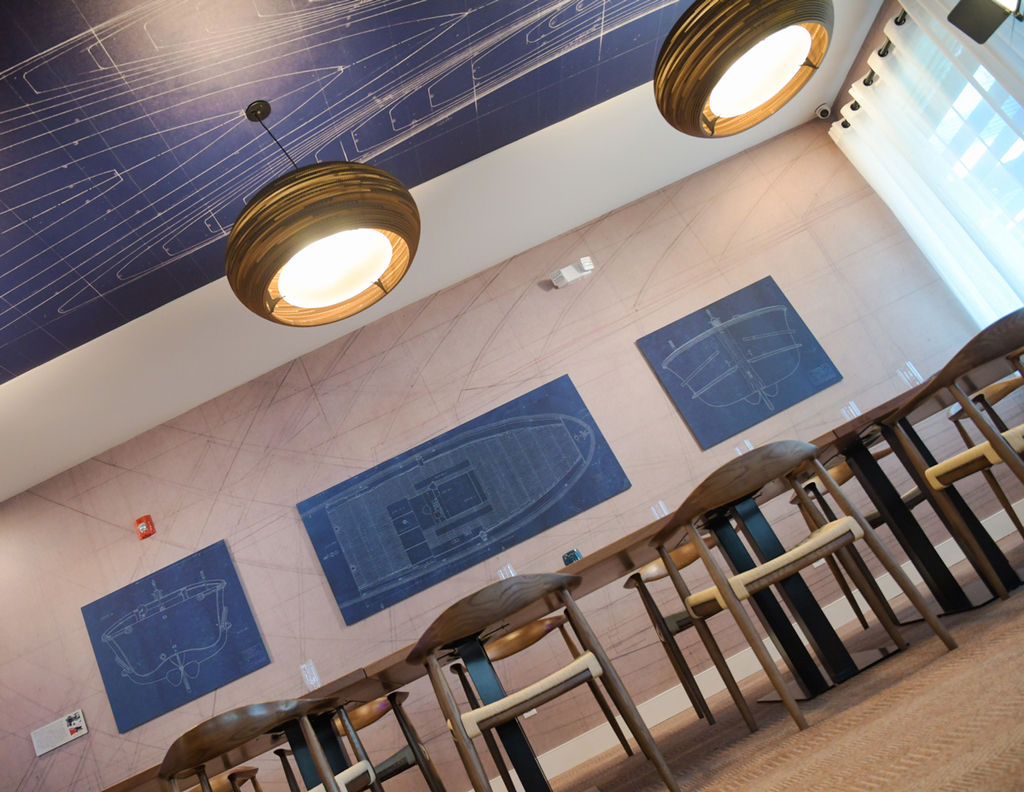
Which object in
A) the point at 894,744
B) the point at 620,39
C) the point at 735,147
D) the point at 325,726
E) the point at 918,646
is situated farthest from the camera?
the point at 735,147

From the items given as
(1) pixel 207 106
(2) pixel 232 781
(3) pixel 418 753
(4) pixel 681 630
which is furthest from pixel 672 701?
(1) pixel 207 106

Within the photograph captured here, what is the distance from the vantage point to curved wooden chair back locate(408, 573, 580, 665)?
225cm

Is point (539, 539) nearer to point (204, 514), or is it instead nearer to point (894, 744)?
point (204, 514)

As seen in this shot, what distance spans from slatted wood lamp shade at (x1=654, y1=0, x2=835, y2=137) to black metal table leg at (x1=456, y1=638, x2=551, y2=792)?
215 centimetres

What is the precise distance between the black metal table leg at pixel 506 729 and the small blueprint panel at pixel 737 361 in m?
3.26

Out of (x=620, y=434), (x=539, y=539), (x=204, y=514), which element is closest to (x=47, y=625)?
(x=204, y=514)

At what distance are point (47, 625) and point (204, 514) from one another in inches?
49.9

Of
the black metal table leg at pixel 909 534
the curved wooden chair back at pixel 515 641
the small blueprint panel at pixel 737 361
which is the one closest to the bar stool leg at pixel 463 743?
the curved wooden chair back at pixel 515 641

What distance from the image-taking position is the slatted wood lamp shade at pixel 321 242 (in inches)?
104

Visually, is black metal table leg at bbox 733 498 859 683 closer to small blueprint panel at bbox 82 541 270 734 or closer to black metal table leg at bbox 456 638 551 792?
black metal table leg at bbox 456 638 551 792

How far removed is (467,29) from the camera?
12.5ft

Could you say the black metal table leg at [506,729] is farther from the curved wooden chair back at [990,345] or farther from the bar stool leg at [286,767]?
the curved wooden chair back at [990,345]

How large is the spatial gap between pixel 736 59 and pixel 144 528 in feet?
15.8

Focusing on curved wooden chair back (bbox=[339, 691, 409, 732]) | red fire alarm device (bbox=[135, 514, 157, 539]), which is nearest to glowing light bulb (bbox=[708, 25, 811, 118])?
curved wooden chair back (bbox=[339, 691, 409, 732])
